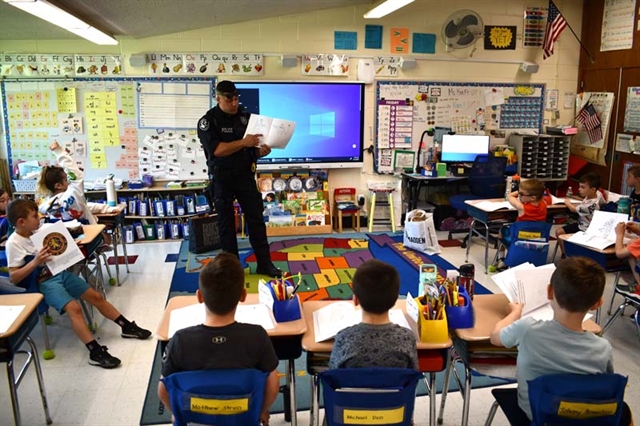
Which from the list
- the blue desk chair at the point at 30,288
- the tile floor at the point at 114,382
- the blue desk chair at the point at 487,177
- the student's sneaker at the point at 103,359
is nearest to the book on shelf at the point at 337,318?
the tile floor at the point at 114,382

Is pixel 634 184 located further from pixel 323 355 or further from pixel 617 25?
pixel 323 355

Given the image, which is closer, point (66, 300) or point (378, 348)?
point (378, 348)

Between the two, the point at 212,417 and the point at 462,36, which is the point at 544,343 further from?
the point at 462,36

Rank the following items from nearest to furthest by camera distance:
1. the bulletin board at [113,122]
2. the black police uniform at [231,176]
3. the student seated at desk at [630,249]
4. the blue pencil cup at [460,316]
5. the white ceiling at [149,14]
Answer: the blue pencil cup at [460,316]
the student seated at desk at [630,249]
the white ceiling at [149,14]
the black police uniform at [231,176]
the bulletin board at [113,122]

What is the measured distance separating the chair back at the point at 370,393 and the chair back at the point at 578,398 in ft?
1.25

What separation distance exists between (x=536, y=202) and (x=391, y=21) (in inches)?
123

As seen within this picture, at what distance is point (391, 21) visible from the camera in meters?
6.39

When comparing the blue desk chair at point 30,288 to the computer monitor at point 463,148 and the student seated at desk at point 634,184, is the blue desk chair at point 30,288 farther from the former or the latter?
the computer monitor at point 463,148

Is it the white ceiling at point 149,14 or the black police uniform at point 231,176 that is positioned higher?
the white ceiling at point 149,14

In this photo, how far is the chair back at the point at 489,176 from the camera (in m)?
6.05

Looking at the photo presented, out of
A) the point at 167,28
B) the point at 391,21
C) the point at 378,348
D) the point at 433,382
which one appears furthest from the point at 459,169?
the point at 378,348

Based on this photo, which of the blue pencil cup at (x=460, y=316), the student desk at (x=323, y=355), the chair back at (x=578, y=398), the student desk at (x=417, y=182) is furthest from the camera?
the student desk at (x=417, y=182)

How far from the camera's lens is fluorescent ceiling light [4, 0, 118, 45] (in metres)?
3.21

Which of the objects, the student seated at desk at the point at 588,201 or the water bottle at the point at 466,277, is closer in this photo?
the water bottle at the point at 466,277
